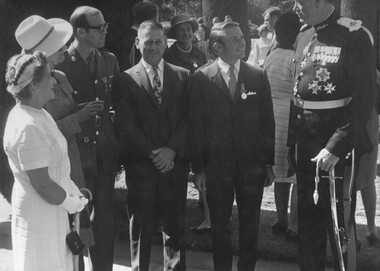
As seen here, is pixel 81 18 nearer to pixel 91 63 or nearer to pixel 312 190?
pixel 91 63

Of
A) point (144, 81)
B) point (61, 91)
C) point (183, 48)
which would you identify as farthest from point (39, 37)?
point (183, 48)

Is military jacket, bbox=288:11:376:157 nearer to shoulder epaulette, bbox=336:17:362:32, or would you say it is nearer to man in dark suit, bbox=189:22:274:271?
shoulder epaulette, bbox=336:17:362:32

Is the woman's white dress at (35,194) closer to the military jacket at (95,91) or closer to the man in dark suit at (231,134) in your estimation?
the military jacket at (95,91)

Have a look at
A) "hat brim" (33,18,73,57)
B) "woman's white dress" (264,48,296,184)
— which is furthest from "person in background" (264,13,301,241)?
"hat brim" (33,18,73,57)

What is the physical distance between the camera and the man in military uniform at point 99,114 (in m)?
4.68

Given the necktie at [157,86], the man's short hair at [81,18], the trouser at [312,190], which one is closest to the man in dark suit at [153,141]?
the necktie at [157,86]

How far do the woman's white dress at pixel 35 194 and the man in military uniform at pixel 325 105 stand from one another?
5.50 ft

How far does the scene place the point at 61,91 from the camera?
4.43m

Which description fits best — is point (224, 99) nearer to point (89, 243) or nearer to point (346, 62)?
point (346, 62)

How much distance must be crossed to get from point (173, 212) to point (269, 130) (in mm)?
861

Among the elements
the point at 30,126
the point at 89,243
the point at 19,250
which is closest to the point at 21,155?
the point at 30,126

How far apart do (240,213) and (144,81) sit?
3.62 ft

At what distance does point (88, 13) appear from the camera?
15.5ft

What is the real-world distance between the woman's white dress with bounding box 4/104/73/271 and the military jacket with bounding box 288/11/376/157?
170 cm
